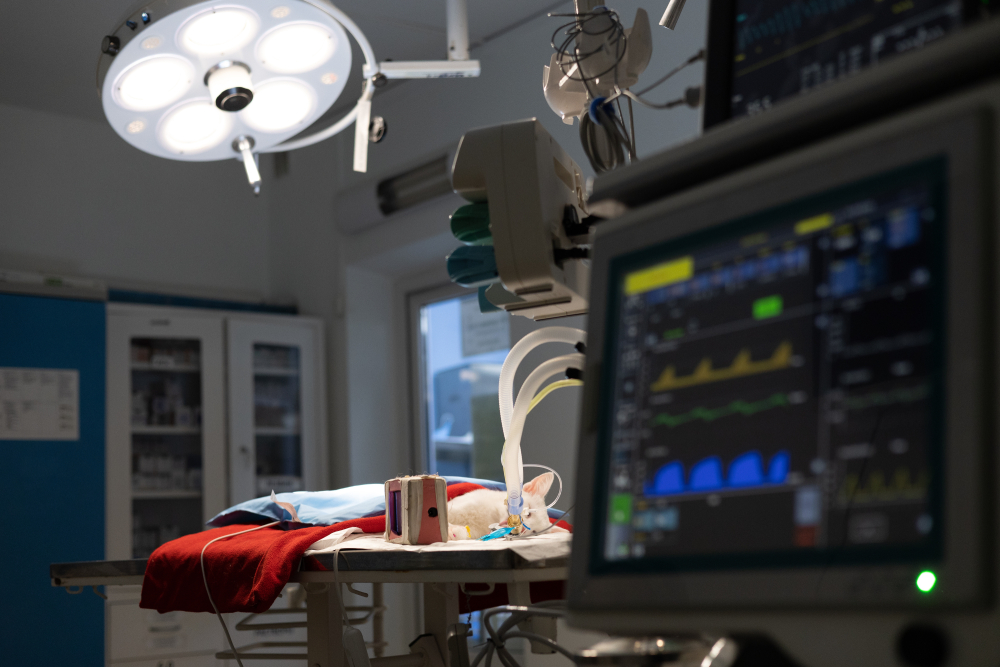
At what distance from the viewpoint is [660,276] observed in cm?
63

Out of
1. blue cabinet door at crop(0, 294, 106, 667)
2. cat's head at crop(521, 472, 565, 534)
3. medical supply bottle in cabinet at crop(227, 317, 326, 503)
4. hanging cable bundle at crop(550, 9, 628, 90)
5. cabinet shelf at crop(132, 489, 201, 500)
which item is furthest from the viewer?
medical supply bottle in cabinet at crop(227, 317, 326, 503)

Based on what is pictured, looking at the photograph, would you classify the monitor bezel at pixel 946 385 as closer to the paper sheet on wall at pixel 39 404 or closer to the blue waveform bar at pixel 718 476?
the blue waveform bar at pixel 718 476

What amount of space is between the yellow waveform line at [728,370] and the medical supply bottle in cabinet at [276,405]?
383 cm

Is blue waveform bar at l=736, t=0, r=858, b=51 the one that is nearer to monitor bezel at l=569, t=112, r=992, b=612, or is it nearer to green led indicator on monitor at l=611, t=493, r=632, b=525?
monitor bezel at l=569, t=112, r=992, b=612

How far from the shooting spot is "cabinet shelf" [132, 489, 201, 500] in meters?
3.97

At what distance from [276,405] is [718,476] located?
4.03 meters

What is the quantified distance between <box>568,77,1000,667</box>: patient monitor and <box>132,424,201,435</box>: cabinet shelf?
12.5 feet

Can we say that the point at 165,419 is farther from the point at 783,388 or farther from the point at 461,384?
the point at 783,388

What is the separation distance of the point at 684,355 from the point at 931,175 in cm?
19

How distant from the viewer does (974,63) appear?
50 centimetres

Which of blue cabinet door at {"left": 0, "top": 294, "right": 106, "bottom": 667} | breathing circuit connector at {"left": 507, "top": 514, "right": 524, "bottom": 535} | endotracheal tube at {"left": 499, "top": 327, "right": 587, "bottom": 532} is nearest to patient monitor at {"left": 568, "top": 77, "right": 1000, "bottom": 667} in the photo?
endotracheal tube at {"left": 499, "top": 327, "right": 587, "bottom": 532}

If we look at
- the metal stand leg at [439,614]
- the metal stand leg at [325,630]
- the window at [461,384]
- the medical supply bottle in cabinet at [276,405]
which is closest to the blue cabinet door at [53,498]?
the medical supply bottle in cabinet at [276,405]

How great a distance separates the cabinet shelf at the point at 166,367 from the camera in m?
4.09

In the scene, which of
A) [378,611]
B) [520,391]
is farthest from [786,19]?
[378,611]
